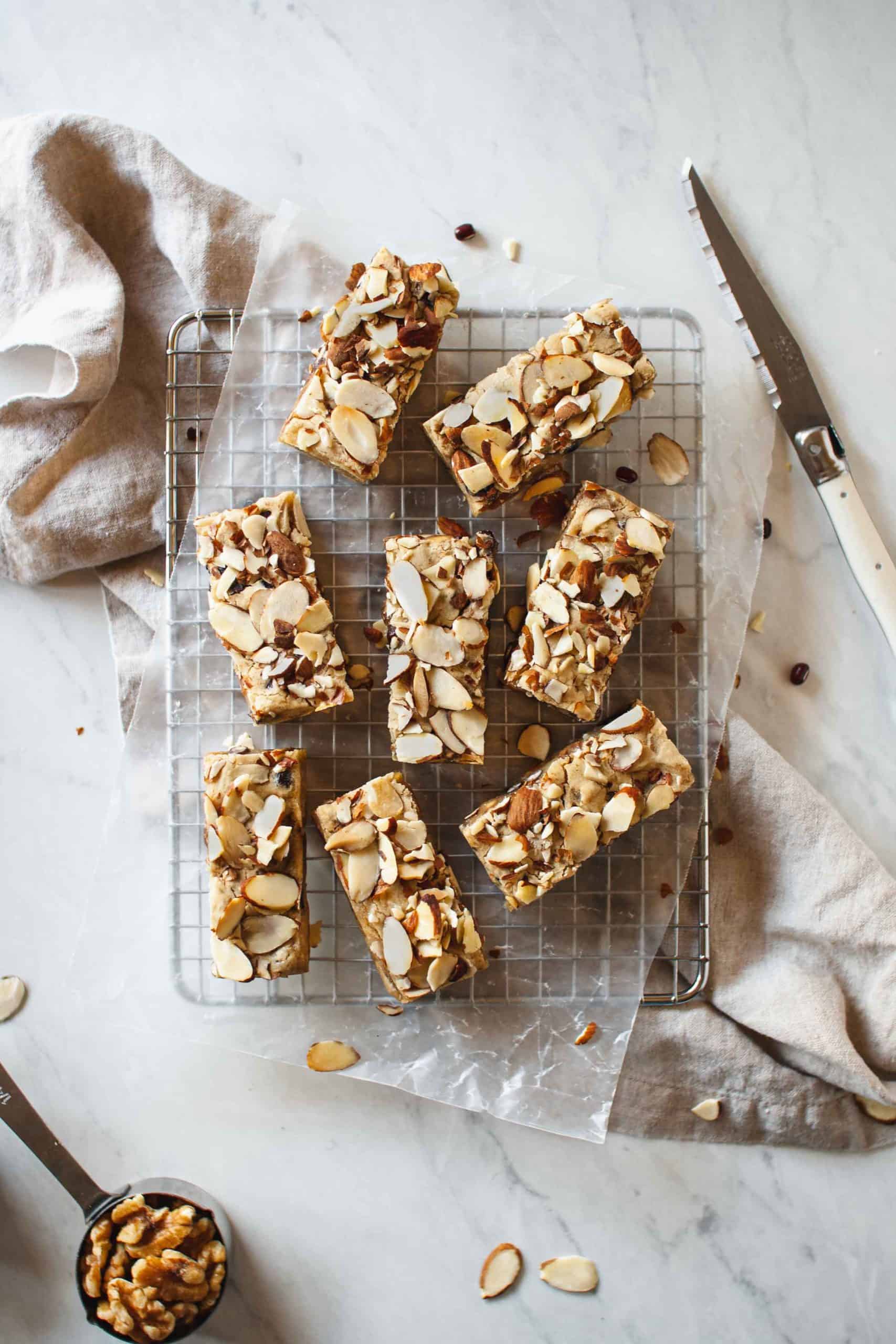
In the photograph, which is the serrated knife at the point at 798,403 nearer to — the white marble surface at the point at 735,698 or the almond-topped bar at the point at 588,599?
the white marble surface at the point at 735,698

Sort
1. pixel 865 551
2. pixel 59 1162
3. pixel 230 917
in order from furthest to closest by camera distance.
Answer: pixel 865 551, pixel 59 1162, pixel 230 917

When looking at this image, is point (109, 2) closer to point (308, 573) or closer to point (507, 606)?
point (308, 573)

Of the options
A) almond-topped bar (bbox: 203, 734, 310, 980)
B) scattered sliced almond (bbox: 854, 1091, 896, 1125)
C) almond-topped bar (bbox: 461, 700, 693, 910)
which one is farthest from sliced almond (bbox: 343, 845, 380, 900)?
scattered sliced almond (bbox: 854, 1091, 896, 1125)

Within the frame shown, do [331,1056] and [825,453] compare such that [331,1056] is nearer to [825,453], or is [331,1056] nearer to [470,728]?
[470,728]

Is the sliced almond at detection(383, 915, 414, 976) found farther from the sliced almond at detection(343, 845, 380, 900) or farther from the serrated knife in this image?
the serrated knife

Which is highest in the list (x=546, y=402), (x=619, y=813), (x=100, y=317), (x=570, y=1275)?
(x=100, y=317)

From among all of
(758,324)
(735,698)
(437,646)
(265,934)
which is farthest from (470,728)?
(758,324)

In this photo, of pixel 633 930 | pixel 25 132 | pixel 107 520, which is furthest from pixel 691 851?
pixel 25 132
